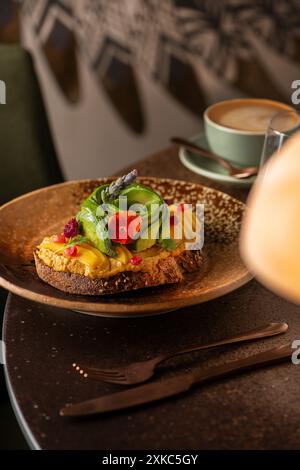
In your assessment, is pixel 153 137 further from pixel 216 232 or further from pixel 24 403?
pixel 24 403

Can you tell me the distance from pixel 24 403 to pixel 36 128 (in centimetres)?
83

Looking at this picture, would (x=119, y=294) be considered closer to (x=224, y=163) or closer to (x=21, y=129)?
(x=224, y=163)

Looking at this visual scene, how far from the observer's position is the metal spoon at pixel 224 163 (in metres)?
1.21

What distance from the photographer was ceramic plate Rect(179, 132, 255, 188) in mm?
1212

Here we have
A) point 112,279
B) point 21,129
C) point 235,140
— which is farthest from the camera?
point 21,129

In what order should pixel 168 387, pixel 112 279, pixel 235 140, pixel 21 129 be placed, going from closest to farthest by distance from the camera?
pixel 168 387, pixel 112 279, pixel 235 140, pixel 21 129

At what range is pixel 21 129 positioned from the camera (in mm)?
1424

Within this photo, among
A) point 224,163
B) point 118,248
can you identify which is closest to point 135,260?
point 118,248

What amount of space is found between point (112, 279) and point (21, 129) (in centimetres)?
68

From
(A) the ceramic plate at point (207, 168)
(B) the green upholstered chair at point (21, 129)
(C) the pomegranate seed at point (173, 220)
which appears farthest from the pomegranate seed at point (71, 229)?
(B) the green upholstered chair at point (21, 129)

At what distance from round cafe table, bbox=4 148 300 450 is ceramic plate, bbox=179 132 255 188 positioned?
12.4 inches

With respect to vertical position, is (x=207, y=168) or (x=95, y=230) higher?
(x=95, y=230)

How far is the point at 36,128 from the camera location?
144cm

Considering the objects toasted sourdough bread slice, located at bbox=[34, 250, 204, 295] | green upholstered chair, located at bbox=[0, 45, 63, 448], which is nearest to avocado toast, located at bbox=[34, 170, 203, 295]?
toasted sourdough bread slice, located at bbox=[34, 250, 204, 295]
